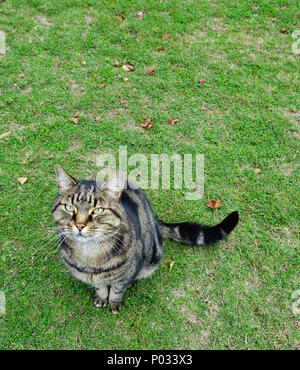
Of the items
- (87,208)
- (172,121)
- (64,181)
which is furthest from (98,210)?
(172,121)

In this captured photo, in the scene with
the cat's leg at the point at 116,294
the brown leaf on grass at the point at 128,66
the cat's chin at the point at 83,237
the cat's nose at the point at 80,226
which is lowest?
the cat's leg at the point at 116,294

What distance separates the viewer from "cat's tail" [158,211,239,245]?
10.0ft

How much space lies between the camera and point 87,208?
226 cm

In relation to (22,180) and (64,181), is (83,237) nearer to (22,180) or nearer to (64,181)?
(64,181)

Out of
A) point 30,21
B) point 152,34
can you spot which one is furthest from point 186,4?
point 30,21

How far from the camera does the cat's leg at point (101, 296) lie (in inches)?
111

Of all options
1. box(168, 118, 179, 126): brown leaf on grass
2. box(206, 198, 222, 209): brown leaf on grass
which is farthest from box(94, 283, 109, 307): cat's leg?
box(168, 118, 179, 126): brown leaf on grass

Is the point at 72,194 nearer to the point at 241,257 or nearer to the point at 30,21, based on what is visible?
the point at 241,257

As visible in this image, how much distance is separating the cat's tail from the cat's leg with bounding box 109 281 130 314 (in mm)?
740

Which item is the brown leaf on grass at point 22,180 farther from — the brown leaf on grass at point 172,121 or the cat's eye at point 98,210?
the brown leaf on grass at point 172,121

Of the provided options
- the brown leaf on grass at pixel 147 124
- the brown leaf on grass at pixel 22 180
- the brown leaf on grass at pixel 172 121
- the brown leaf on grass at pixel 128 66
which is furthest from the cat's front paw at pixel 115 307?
the brown leaf on grass at pixel 128 66

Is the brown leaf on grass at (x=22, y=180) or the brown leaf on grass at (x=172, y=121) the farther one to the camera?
the brown leaf on grass at (x=172, y=121)

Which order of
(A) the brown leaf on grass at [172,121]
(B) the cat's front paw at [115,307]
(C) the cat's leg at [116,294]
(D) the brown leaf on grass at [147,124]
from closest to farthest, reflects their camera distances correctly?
(C) the cat's leg at [116,294]
(B) the cat's front paw at [115,307]
(D) the brown leaf on grass at [147,124]
(A) the brown leaf on grass at [172,121]

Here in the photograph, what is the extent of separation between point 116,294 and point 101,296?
0.62 feet
